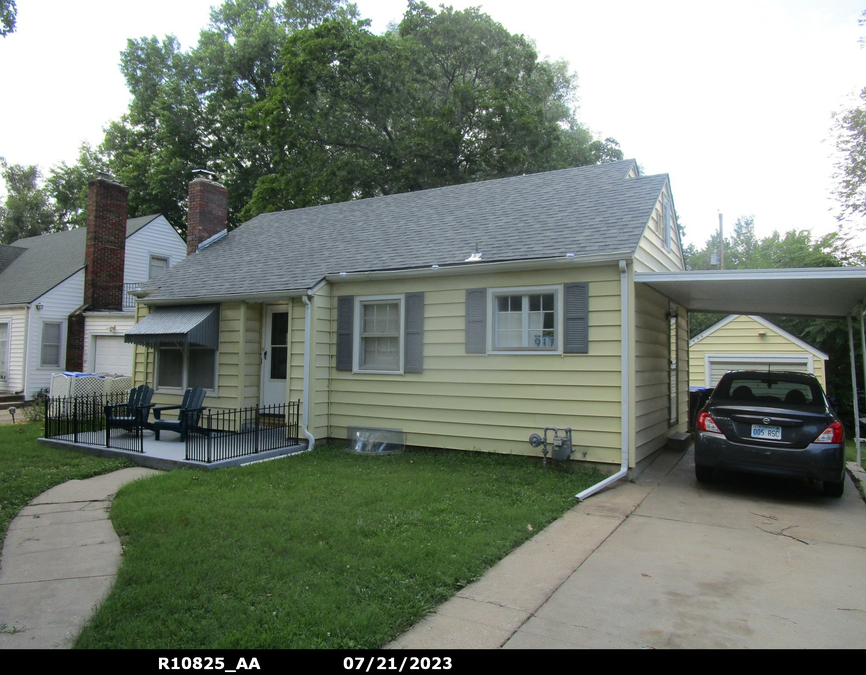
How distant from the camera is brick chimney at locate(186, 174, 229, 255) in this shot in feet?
46.6

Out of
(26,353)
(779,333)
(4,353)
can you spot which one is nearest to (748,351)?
(779,333)

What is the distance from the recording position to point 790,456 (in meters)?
6.54

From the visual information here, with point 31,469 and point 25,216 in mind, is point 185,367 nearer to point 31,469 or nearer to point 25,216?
point 31,469

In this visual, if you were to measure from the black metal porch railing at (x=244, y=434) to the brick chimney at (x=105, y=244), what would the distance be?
9852 millimetres

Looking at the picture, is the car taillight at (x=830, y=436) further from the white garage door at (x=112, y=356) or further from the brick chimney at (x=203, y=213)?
the white garage door at (x=112, y=356)

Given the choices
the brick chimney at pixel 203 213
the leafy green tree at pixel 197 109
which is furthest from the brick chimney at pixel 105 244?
the leafy green tree at pixel 197 109

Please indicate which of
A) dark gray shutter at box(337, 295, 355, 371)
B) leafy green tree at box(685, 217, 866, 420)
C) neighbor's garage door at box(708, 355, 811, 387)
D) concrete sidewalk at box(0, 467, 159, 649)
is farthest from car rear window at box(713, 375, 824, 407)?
neighbor's garage door at box(708, 355, 811, 387)

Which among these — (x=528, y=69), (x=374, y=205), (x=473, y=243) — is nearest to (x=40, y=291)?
(x=374, y=205)

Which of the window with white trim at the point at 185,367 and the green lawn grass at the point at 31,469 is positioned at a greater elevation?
the window with white trim at the point at 185,367

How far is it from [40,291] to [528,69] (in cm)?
2104

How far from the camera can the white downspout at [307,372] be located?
971 cm

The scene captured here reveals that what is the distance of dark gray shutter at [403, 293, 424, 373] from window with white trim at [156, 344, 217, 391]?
4.03 metres

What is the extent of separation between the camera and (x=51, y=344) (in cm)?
1775
